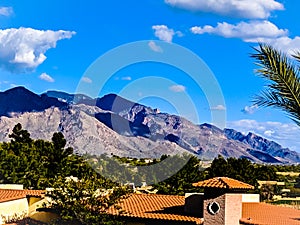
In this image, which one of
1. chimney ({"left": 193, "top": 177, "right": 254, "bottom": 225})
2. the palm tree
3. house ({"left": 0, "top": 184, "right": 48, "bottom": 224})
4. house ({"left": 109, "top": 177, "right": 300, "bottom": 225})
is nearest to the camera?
the palm tree

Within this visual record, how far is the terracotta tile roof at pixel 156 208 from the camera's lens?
21.0 metres

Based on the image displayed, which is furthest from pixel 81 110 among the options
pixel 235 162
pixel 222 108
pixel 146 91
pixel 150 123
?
pixel 222 108

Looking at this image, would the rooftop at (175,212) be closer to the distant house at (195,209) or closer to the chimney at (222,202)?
the distant house at (195,209)

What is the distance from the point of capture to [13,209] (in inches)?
944

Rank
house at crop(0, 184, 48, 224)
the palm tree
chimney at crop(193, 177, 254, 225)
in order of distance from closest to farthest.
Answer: the palm tree
chimney at crop(193, 177, 254, 225)
house at crop(0, 184, 48, 224)

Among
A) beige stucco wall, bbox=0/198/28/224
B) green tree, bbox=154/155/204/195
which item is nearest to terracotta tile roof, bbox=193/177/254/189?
beige stucco wall, bbox=0/198/28/224

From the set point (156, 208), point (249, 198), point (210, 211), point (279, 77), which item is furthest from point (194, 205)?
point (279, 77)

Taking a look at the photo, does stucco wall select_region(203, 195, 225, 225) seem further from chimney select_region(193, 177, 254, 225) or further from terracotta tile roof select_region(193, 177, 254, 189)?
terracotta tile roof select_region(193, 177, 254, 189)

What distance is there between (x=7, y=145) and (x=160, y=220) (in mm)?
28324

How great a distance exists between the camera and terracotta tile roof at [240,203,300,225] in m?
20.8

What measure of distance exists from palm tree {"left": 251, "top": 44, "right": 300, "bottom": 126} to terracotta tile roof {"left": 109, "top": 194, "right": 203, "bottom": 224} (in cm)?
1179

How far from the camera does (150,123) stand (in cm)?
14850

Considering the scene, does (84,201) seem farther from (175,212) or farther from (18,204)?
(18,204)

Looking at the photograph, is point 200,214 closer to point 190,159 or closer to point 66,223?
point 66,223
